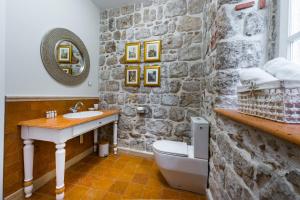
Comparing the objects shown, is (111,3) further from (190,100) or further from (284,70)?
(284,70)

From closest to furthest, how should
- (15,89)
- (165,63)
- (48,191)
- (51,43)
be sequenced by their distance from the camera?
(15,89) → (48,191) → (51,43) → (165,63)

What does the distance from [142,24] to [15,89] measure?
199cm

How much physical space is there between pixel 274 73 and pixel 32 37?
7.17 ft

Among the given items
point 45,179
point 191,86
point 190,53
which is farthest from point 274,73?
point 45,179

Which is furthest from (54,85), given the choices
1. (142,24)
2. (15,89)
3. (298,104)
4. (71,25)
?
(298,104)

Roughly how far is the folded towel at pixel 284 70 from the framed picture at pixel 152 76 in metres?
1.63

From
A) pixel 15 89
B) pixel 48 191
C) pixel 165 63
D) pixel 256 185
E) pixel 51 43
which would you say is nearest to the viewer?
pixel 256 185

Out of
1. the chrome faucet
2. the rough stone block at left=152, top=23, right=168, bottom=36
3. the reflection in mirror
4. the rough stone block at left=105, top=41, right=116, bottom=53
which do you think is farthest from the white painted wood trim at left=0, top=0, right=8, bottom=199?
the rough stone block at left=152, top=23, right=168, bottom=36

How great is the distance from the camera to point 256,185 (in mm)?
608

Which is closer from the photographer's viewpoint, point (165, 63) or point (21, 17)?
point (21, 17)

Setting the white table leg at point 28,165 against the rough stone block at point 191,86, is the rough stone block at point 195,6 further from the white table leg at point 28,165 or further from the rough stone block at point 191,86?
the white table leg at point 28,165

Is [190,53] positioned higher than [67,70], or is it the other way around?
[190,53]

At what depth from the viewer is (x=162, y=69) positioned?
7.42ft

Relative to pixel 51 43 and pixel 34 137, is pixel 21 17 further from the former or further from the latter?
pixel 34 137
